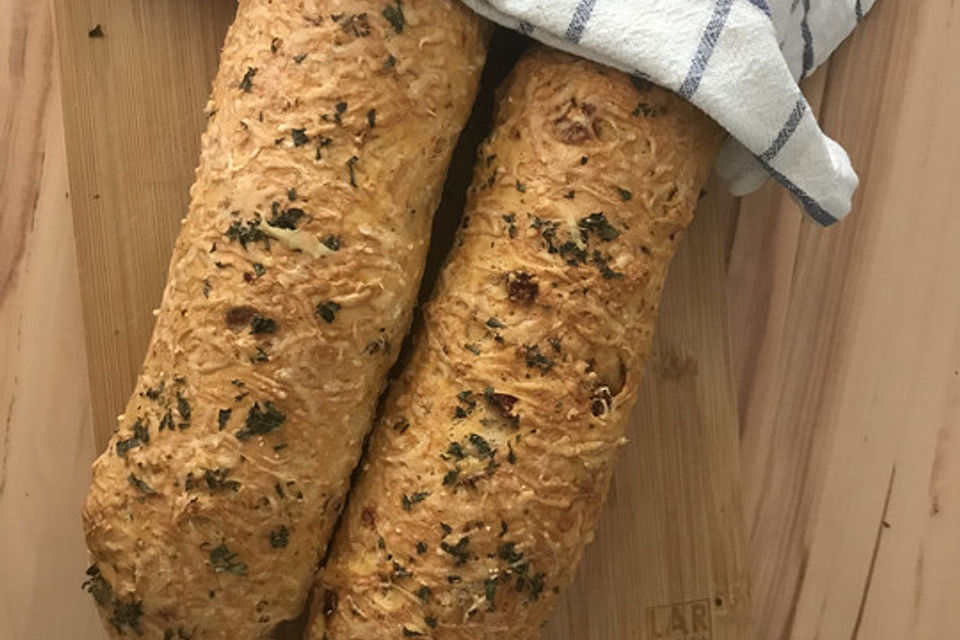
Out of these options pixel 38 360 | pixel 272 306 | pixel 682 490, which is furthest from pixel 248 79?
pixel 682 490

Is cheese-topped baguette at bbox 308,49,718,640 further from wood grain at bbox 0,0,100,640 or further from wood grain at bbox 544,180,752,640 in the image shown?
wood grain at bbox 0,0,100,640

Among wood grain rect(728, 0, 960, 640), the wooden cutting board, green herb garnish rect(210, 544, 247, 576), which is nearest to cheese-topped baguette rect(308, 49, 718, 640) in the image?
green herb garnish rect(210, 544, 247, 576)

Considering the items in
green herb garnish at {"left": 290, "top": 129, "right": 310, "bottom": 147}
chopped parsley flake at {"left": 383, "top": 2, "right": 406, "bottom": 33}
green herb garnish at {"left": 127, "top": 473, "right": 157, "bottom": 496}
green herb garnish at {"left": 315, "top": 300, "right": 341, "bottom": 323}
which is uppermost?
chopped parsley flake at {"left": 383, "top": 2, "right": 406, "bottom": 33}

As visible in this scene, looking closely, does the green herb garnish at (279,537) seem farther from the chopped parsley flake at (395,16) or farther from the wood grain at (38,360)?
the chopped parsley flake at (395,16)

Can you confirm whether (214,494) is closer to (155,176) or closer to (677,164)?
(155,176)

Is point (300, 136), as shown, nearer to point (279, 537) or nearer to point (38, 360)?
point (279, 537)

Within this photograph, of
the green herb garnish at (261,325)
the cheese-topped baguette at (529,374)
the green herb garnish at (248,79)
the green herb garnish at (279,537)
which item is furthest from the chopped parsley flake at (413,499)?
the green herb garnish at (248,79)

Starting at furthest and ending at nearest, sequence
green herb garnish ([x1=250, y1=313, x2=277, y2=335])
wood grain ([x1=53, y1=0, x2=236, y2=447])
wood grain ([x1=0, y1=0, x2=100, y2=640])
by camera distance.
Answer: wood grain ([x1=0, y1=0, x2=100, y2=640]), wood grain ([x1=53, y1=0, x2=236, y2=447]), green herb garnish ([x1=250, y1=313, x2=277, y2=335])
